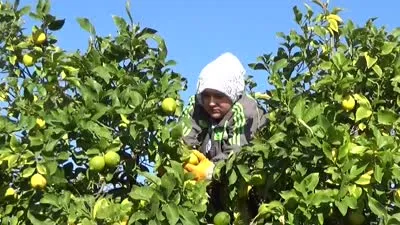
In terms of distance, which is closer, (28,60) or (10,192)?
(10,192)

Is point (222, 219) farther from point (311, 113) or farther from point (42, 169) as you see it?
point (42, 169)

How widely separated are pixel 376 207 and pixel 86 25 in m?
0.97

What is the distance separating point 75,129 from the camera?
214cm

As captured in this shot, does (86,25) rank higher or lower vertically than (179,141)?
higher

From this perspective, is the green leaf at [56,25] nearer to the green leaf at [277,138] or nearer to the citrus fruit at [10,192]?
the citrus fruit at [10,192]

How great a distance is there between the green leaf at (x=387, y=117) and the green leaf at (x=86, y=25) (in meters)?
0.83

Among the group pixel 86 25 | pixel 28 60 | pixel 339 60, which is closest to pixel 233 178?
pixel 339 60

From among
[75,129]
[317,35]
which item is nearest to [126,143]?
[75,129]

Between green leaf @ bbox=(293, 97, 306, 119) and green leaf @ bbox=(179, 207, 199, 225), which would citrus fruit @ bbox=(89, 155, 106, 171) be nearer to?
green leaf @ bbox=(179, 207, 199, 225)

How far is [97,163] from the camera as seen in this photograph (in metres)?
2.12

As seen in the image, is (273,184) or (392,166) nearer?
(392,166)

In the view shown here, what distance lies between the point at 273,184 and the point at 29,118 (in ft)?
2.26

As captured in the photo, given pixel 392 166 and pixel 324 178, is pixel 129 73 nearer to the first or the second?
pixel 324 178

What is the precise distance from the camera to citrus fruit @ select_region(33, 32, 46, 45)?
2510mm
